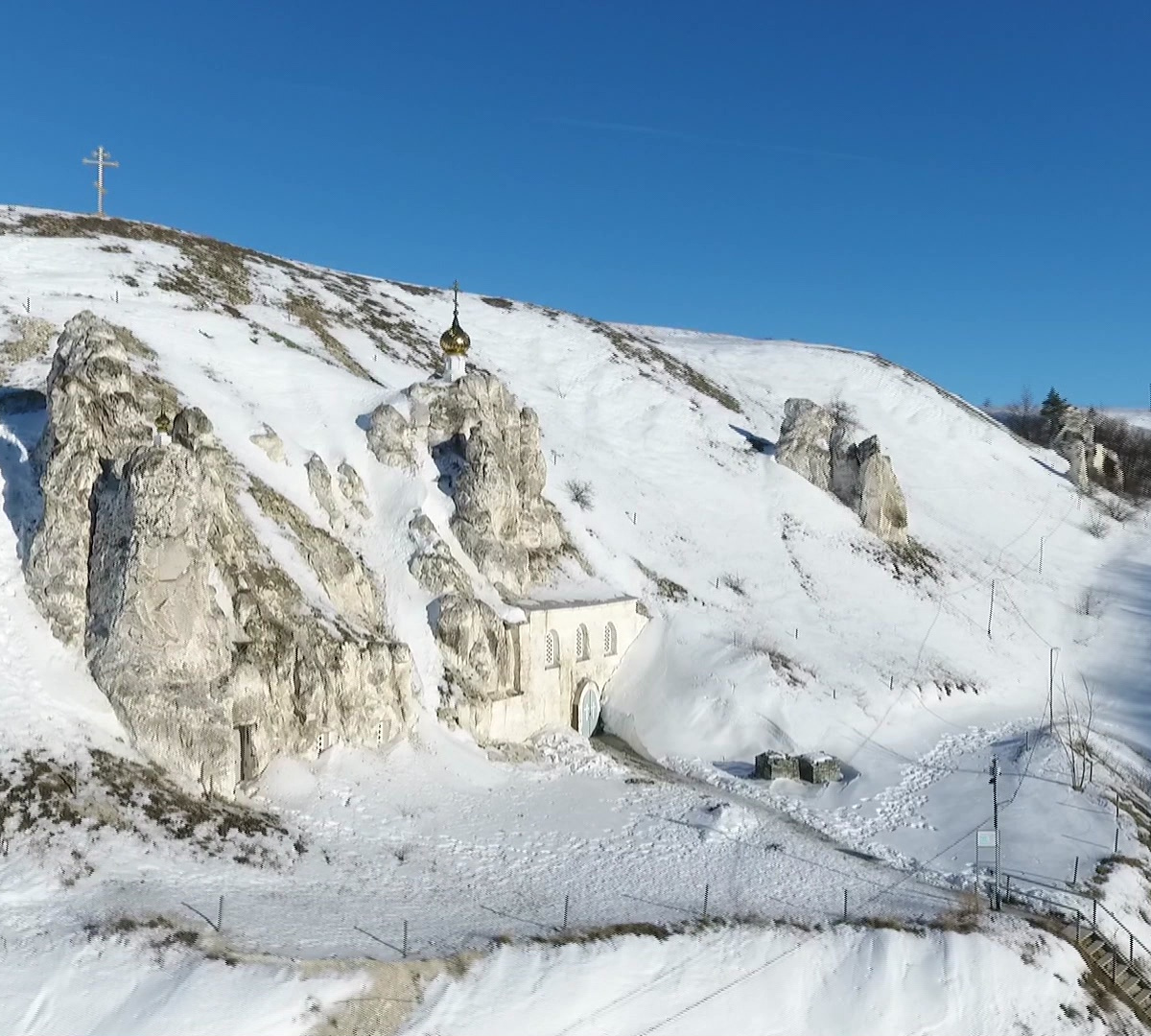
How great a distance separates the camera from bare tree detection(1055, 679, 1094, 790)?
31.3 metres

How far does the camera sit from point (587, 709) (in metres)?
35.4

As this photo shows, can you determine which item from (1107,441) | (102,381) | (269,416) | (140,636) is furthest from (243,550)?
(1107,441)

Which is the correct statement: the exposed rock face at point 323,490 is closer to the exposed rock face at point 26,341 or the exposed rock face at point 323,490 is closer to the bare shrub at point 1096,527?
the exposed rock face at point 26,341

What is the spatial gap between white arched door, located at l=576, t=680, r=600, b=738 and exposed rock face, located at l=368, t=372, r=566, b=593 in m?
4.62

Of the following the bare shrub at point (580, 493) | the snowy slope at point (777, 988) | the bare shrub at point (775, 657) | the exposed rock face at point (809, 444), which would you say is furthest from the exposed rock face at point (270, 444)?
the exposed rock face at point (809, 444)

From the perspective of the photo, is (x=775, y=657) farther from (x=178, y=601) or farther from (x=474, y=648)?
(x=178, y=601)

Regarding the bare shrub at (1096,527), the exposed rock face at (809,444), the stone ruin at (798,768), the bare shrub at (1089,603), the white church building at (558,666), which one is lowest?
the stone ruin at (798,768)

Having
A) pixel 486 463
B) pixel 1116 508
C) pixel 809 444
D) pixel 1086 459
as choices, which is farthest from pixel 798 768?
pixel 1086 459

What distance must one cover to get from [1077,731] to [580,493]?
2375cm

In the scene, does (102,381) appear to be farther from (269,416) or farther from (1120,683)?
(1120,683)

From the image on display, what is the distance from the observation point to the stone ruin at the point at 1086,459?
74.0 metres

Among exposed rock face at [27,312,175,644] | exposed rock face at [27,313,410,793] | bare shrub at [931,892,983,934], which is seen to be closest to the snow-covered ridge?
exposed rock face at [27,313,410,793]

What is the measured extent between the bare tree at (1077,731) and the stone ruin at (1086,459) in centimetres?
3465

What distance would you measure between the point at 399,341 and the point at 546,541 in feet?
92.1
